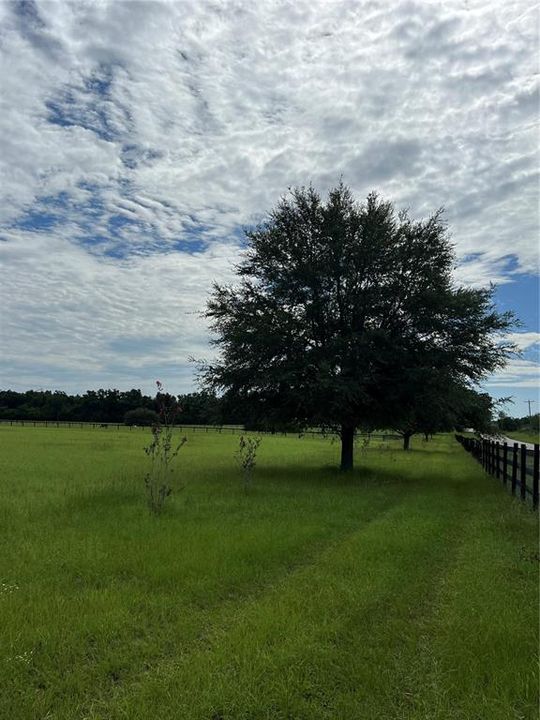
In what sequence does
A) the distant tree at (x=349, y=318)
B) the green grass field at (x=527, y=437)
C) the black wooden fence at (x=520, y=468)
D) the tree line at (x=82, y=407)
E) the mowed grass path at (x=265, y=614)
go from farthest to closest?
the tree line at (x=82, y=407)
the green grass field at (x=527, y=437)
the distant tree at (x=349, y=318)
the black wooden fence at (x=520, y=468)
the mowed grass path at (x=265, y=614)

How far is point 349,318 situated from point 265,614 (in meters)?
15.7

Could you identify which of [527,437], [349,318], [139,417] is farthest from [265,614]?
[139,417]

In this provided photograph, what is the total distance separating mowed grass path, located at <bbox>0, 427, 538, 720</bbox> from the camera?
13.4 ft

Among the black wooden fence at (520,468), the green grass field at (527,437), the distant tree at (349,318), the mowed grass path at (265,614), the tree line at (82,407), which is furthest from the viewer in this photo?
the tree line at (82,407)

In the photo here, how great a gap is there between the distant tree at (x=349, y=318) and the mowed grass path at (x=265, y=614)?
8079 millimetres

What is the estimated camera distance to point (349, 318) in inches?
808

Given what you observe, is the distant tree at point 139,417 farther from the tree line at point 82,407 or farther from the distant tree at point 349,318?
the distant tree at point 349,318

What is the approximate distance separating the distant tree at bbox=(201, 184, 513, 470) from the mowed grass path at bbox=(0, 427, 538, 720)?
26.5 feet

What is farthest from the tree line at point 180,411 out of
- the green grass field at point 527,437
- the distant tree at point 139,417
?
the green grass field at point 527,437

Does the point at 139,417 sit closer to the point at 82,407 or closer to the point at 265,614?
the point at 82,407

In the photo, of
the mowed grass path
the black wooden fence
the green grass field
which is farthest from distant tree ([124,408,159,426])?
the mowed grass path

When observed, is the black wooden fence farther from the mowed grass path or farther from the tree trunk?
the tree trunk

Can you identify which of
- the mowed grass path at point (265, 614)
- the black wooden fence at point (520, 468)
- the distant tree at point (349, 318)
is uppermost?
the distant tree at point (349, 318)

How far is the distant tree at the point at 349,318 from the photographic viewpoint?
19.2 meters
